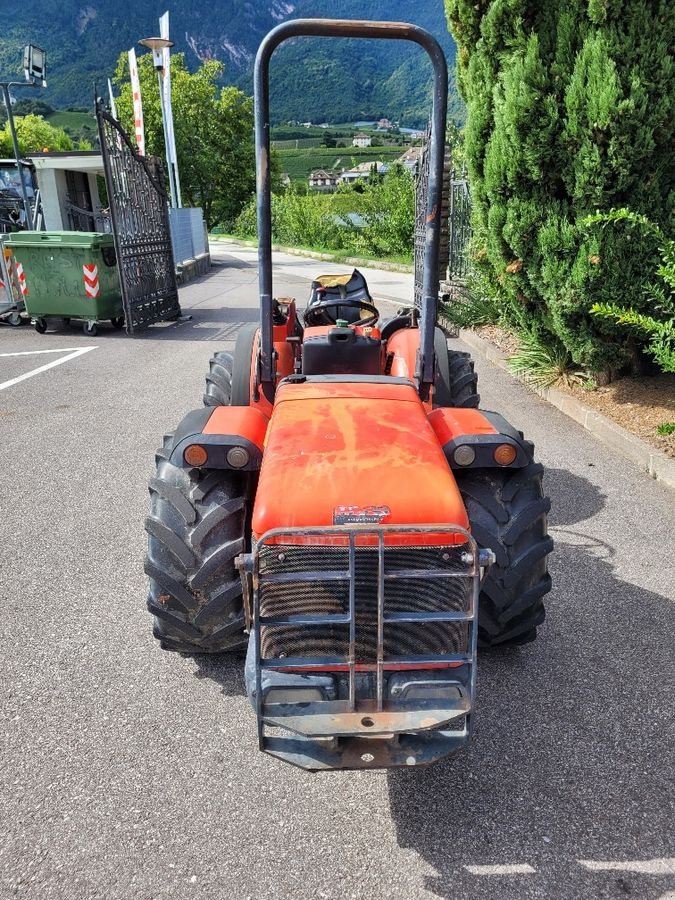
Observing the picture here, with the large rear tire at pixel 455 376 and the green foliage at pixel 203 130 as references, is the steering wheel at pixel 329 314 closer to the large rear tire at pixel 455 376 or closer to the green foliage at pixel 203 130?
the large rear tire at pixel 455 376

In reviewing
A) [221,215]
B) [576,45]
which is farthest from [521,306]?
[221,215]

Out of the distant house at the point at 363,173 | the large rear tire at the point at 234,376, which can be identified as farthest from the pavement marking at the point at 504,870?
the distant house at the point at 363,173

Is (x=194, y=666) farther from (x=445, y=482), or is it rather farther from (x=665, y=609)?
(x=665, y=609)

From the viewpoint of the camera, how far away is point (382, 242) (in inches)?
911

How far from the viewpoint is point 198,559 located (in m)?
2.74

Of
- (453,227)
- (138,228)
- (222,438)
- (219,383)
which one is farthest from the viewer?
(453,227)

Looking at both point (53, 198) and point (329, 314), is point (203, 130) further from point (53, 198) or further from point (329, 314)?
point (329, 314)

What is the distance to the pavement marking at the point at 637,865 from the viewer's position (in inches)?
86.4

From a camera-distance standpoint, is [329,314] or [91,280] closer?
[329,314]

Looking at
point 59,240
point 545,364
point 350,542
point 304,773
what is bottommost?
point 304,773

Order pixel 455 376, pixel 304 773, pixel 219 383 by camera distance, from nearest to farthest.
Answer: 1. pixel 304 773
2. pixel 219 383
3. pixel 455 376

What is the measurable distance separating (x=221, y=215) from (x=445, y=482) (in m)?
42.4

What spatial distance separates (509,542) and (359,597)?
800 mm

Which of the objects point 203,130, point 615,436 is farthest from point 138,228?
point 203,130
